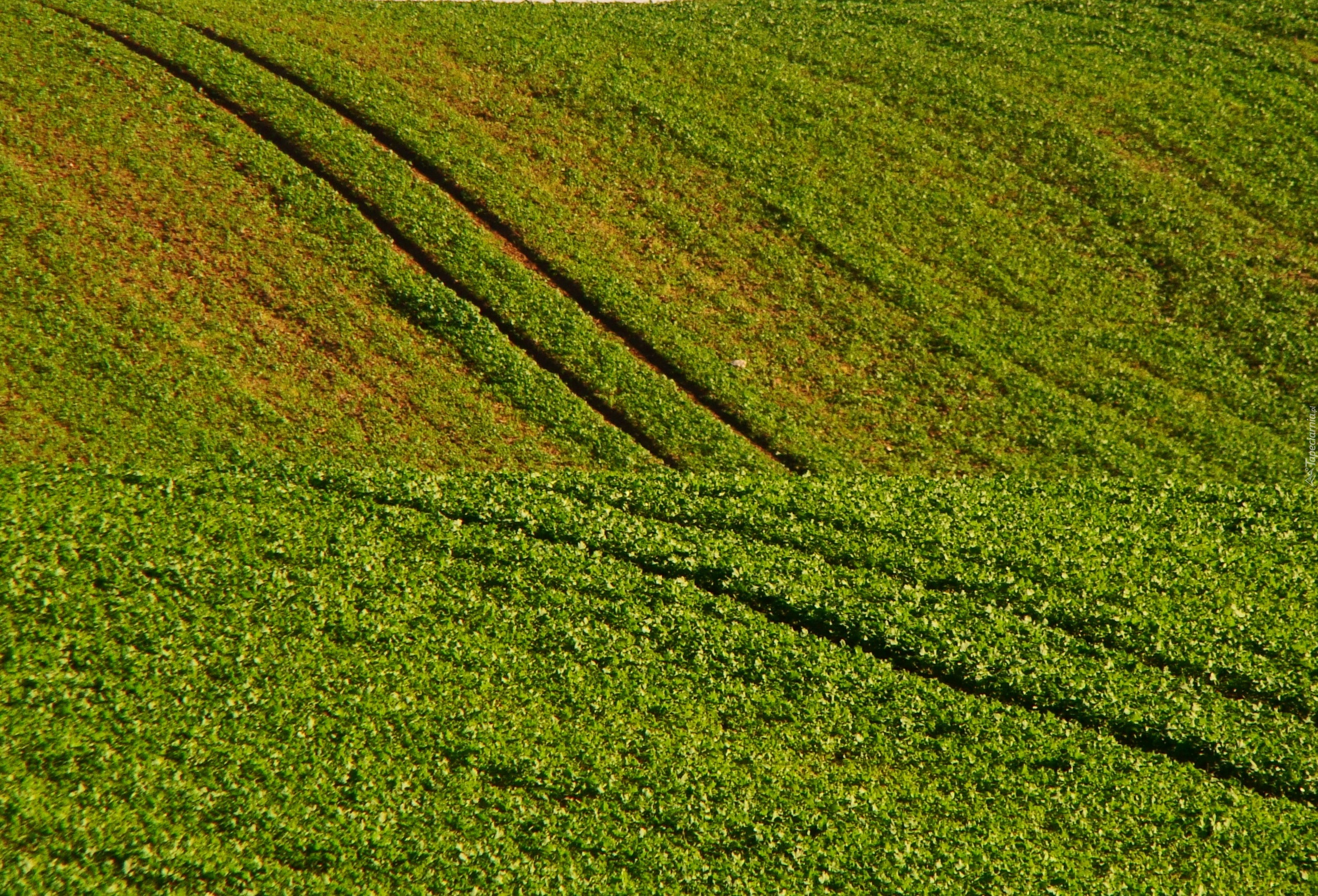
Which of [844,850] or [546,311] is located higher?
[546,311]

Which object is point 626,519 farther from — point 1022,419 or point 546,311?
point 1022,419

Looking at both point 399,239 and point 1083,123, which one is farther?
point 1083,123

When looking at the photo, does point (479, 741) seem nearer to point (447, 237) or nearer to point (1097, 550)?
point (1097, 550)

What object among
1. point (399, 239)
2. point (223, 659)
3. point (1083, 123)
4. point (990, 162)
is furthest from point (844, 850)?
point (1083, 123)

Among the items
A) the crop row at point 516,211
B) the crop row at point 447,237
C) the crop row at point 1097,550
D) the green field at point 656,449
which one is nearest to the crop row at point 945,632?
the green field at point 656,449

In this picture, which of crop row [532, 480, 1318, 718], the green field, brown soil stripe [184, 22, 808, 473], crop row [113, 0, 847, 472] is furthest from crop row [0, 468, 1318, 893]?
crop row [113, 0, 847, 472]

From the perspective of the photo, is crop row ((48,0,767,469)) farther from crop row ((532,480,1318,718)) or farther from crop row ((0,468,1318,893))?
crop row ((0,468,1318,893))

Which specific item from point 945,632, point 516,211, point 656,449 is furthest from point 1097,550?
point 516,211
